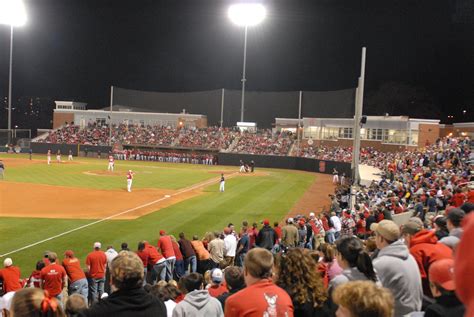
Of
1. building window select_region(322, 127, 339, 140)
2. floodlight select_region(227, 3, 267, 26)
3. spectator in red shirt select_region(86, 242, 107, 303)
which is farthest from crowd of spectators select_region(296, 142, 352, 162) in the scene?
spectator in red shirt select_region(86, 242, 107, 303)

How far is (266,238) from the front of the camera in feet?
46.5

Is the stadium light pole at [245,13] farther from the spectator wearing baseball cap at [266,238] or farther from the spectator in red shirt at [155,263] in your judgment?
the spectator in red shirt at [155,263]

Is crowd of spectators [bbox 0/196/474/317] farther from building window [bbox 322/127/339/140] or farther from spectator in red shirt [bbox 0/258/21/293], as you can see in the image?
building window [bbox 322/127/339/140]

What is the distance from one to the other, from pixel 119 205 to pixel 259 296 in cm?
2362

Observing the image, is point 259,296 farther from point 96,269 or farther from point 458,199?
point 458,199

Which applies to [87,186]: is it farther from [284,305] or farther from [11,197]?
[284,305]

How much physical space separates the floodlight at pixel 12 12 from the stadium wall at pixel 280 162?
30.8 m

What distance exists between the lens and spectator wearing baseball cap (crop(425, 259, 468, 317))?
342 centimetres

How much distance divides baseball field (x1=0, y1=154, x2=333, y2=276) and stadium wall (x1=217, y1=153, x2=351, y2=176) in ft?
34.4

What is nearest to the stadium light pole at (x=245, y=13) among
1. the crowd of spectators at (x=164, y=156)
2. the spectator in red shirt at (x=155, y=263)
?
the crowd of spectators at (x=164, y=156)

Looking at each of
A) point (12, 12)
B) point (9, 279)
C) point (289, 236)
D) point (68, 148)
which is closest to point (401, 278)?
point (9, 279)

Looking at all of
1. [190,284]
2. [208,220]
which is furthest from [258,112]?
[190,284]

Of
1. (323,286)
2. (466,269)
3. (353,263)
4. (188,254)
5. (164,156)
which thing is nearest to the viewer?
(466,269)

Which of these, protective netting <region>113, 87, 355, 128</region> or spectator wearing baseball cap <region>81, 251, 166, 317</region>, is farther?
protective netting <region>113, 87, 355, 128</region>
